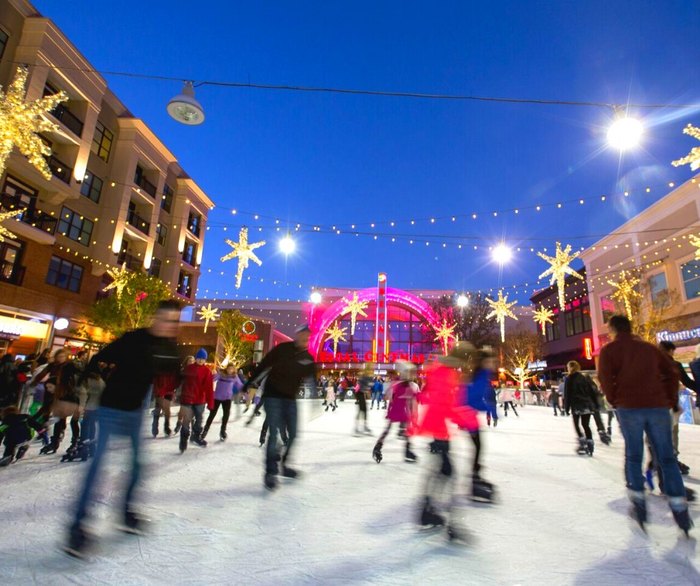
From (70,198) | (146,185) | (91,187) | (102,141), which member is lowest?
(70,198)

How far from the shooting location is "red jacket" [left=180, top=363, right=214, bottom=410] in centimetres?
661

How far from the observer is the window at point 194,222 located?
30.5 meters

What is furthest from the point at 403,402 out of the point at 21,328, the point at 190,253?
the point at 190,253

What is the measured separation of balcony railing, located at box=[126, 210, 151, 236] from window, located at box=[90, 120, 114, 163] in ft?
11.1

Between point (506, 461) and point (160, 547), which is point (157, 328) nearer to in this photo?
point (160, 547)

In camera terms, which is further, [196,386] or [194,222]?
[194,222]

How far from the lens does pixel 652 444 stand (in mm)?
3170

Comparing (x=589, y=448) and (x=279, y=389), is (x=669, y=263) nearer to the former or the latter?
(x=589, y=448)

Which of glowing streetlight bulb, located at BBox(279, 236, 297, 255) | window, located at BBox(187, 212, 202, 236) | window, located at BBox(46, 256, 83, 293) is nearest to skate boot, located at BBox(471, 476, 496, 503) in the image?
glowing streetlight bulb, located at BBox(279, 236, 297, 255)

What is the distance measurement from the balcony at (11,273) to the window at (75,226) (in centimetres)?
281

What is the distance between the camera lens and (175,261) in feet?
91.2

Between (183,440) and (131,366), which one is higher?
(131,366)

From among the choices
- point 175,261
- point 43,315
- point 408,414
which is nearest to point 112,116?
point 175,261

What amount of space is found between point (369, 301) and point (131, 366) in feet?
134
